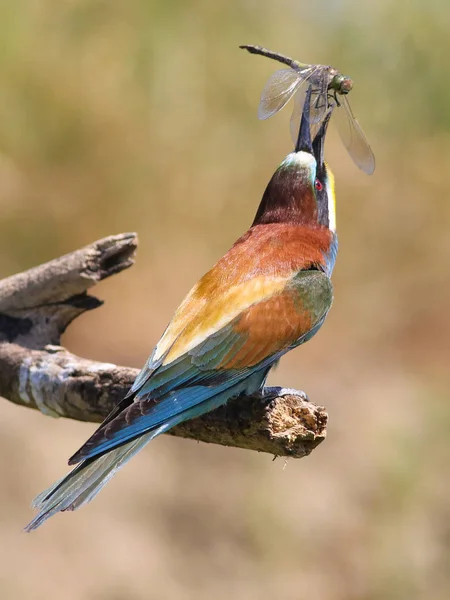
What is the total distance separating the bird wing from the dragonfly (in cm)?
35

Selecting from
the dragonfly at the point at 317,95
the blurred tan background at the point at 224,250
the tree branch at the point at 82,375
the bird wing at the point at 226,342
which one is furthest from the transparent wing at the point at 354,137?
the blurred tan background at the point at 224,250

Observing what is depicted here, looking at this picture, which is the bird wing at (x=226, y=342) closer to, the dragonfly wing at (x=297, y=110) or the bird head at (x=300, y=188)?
the bird head at (x=300, y=188)

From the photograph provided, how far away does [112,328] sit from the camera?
407 cm

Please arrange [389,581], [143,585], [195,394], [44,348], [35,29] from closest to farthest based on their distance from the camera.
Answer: [195,394] → [44,348] → [143,585] → [389,581] → [35,29]

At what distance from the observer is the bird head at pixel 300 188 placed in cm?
195

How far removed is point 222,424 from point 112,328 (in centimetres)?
244

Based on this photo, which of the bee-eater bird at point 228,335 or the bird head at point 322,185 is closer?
the bee-eater bird at point 228,335

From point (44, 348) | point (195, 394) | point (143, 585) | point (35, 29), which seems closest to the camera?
point (195, 394)

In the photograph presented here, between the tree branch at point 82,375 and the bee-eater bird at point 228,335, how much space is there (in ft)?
0.26

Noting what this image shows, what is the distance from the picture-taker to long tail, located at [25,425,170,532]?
5.00 feet

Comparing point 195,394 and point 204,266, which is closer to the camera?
point 195,394

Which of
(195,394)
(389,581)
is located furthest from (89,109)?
(195,394)

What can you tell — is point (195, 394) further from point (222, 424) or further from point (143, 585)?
point (143, 585)

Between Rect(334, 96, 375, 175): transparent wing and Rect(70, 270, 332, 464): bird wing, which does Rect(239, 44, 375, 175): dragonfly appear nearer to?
Rect(334, 96, 375, 175): transparent wing
